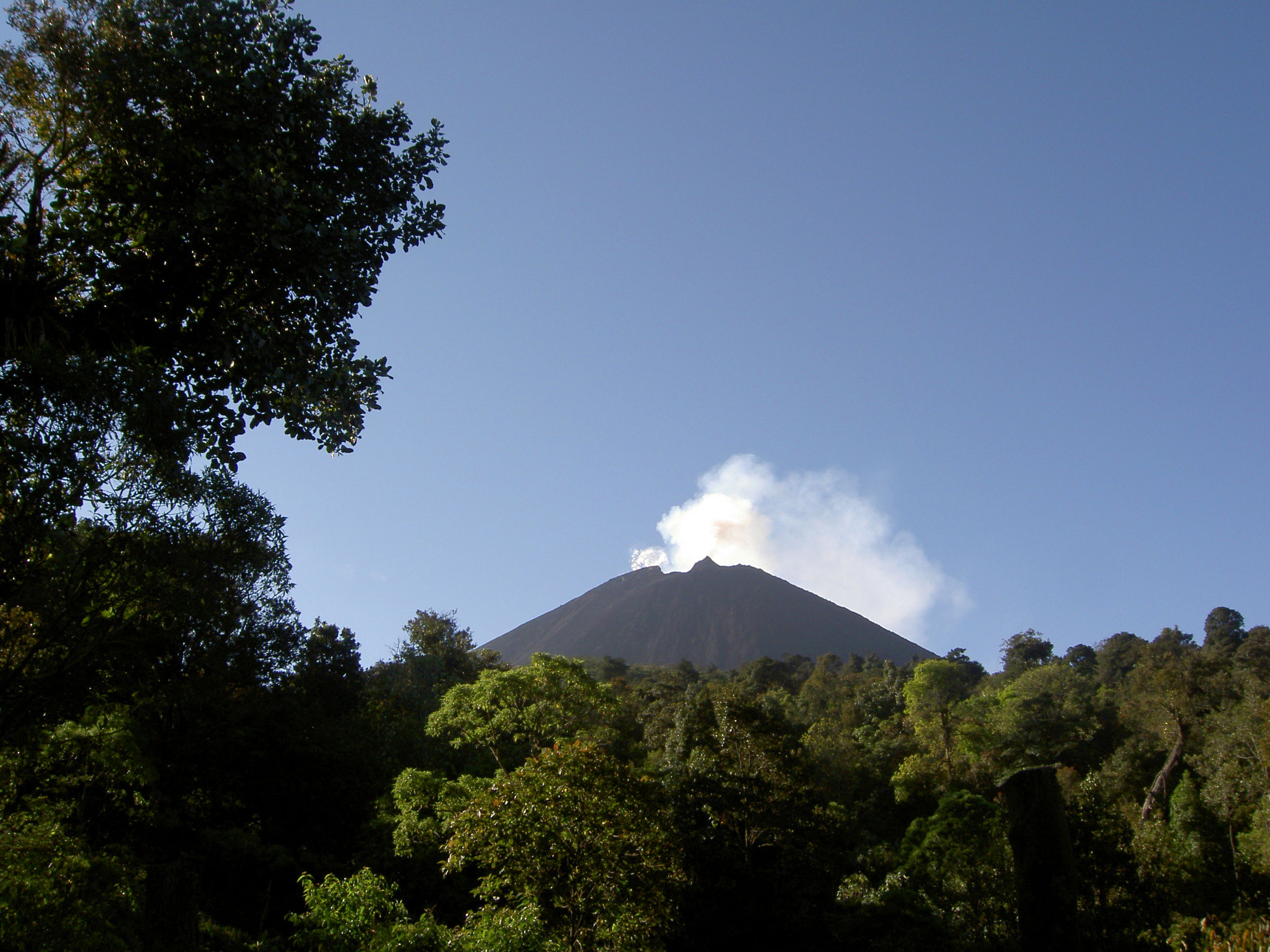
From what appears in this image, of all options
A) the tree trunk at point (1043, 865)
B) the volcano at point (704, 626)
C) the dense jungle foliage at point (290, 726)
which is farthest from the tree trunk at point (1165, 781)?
the volcano at point (704, 626)

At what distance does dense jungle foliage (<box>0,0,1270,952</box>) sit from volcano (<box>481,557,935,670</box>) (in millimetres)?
105624

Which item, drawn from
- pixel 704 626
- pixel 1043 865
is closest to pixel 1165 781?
pixel 1043 865

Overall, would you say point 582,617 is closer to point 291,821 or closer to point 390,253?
point 291,821

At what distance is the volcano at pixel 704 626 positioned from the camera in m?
146

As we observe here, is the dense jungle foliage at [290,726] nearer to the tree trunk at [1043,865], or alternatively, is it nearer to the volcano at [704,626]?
the tree trunk at [1043,865]

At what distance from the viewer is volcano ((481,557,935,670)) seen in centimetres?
14600

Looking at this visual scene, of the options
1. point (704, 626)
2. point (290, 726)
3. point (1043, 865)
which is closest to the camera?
point (1043, 865)

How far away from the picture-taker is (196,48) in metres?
7.08

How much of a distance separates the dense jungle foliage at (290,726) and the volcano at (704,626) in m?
106

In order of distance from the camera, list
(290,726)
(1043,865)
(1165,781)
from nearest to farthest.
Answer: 1. (1043,865)
2. (290,726)
3. (1165,781)

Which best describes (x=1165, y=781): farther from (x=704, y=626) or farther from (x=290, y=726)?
(x=704, y=626)

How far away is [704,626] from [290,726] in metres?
143

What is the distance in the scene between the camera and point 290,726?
23.0m

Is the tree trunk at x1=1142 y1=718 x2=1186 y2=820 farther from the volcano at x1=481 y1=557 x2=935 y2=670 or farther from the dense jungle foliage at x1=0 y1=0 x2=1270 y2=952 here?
the volcano at x1=481 y1=557 x2=935 y2=670
